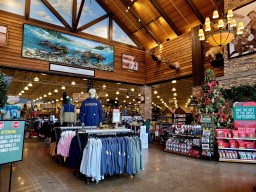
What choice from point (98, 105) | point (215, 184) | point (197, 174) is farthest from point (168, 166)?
point (98, 105)

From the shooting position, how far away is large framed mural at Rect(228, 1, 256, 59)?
296 inches

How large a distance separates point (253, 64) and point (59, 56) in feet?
28.3

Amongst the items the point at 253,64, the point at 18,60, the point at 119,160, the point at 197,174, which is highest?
the point at 18,60

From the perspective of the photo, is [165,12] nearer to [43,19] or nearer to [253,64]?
[253,64]

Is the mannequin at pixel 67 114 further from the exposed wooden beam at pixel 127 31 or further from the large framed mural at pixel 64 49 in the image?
the exposed wooden beam at pixel 127 31

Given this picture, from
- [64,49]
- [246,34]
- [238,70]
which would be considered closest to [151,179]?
[238,70]

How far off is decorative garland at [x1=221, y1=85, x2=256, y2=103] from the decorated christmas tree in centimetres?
26

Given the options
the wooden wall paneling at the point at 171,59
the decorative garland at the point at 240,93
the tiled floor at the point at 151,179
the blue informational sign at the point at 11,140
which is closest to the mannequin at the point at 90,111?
the tiled floor at the point at 151,179

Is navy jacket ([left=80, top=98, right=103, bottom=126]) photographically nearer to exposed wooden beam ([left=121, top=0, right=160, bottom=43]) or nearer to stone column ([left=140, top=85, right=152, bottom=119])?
stone column ([left=140, top=85, right=152, bottom=119])

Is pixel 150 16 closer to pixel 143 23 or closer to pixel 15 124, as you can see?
pixel 143 23

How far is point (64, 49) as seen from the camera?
10.2m

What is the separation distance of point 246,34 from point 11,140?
334 inches

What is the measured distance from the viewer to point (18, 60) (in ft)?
29.5

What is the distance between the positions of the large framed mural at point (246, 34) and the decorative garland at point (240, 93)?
153cm
